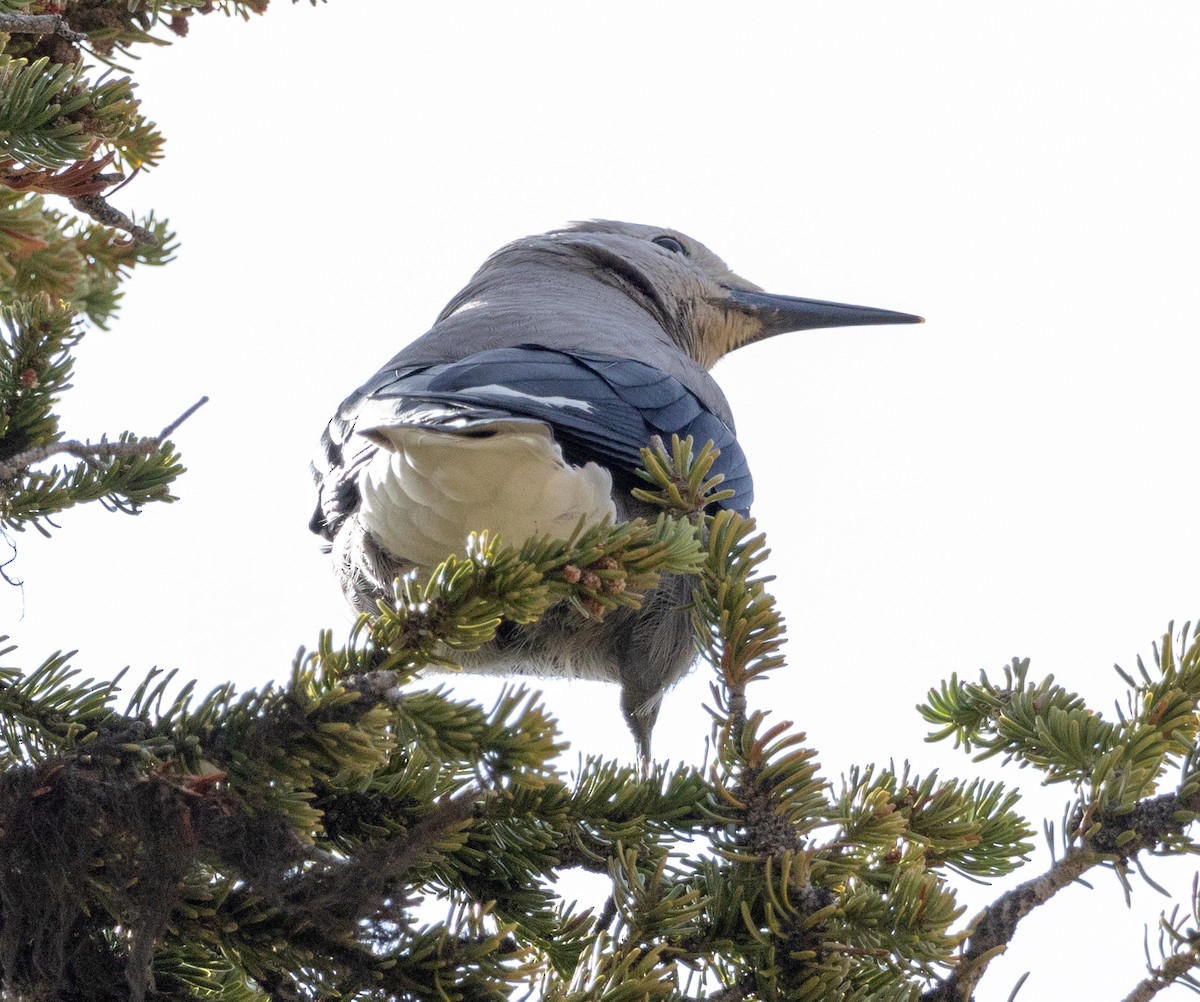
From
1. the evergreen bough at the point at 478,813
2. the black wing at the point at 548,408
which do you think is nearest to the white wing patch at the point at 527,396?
the black wing at the point at 548,408

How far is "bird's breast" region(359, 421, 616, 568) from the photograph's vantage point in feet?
8.12

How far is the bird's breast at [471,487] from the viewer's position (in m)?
2.47

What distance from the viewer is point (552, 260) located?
471cm

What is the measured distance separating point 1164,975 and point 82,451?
5.29 ft

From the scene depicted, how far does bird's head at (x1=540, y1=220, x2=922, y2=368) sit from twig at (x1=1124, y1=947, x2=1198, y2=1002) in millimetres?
3210

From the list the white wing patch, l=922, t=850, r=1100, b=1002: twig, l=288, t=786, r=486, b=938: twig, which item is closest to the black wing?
the white wing patch

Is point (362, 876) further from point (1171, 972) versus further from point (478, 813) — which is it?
point (1171, 972)

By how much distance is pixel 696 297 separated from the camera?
15.9 ft

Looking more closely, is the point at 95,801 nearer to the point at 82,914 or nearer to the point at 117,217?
the point at 82,914

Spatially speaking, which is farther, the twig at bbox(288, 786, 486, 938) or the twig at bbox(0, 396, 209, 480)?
the twig at bbox(0, 396, 209, 480)

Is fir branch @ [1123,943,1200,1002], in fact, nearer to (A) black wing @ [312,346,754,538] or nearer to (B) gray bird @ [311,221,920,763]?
(B) gray bird @ [311,221,920,763]

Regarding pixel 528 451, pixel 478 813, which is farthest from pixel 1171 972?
pixel 528 451

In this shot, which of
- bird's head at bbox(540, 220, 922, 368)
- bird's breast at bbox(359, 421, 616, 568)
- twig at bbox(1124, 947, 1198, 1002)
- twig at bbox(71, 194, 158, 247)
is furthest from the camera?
bird's head at bbox(540, 220, 922, 368)

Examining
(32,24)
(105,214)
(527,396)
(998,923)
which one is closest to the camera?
(998,923)
